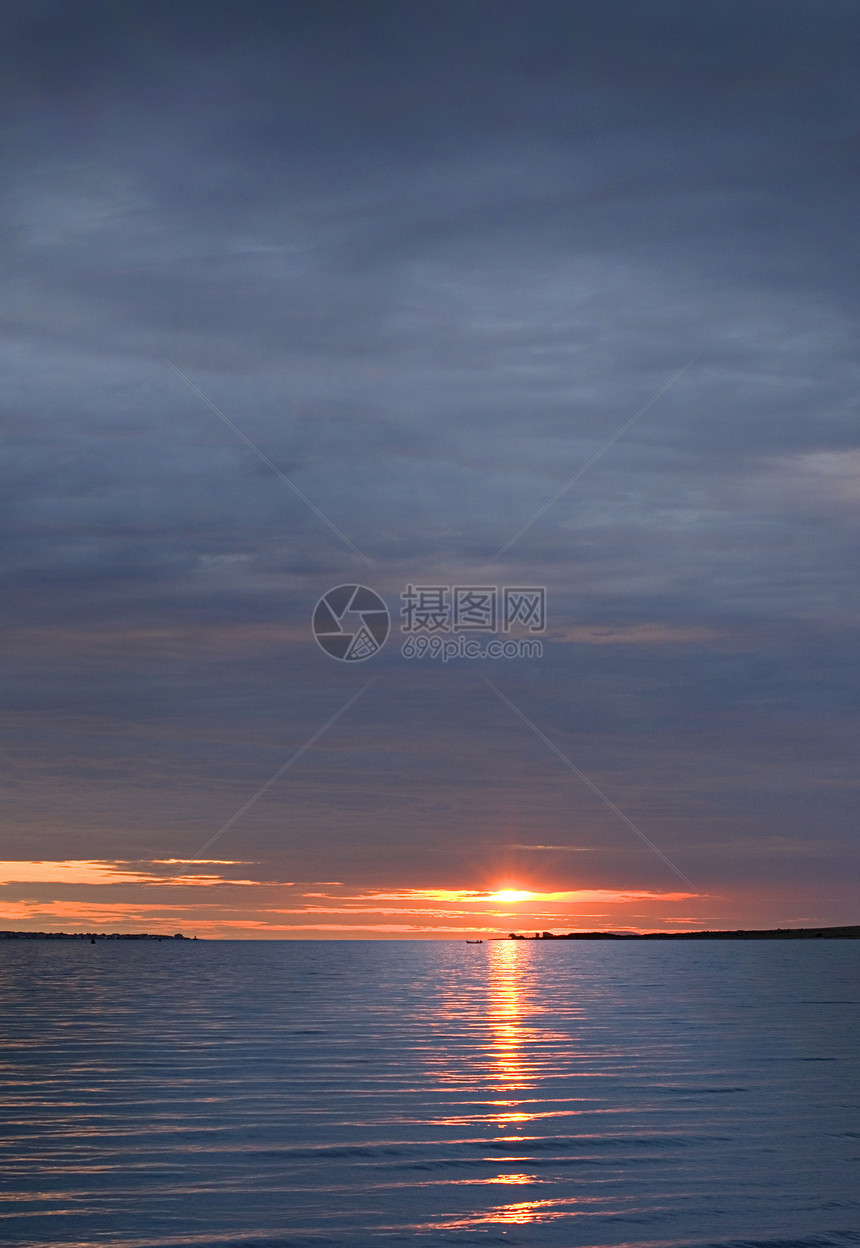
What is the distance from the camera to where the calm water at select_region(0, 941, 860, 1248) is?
2742 cm

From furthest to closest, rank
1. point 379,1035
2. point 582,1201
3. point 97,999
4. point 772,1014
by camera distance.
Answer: point 97,999
point 772,1014
point 379,1035
point 582,1201

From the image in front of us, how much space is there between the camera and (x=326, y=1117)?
134 feet

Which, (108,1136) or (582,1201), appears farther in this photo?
(108,1136)

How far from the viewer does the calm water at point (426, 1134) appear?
2742cm

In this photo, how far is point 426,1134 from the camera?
124ft

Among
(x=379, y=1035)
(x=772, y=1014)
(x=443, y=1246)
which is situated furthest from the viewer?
(x=772, y=1014)

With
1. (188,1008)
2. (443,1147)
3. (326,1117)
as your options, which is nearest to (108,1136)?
(326,1117)

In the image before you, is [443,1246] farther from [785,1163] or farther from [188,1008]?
[188,1008]

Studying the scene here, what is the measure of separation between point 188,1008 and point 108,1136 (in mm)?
64915

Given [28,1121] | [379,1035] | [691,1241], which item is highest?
[379,1035]

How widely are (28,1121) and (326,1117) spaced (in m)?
9.73

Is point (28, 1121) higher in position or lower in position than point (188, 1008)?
lower

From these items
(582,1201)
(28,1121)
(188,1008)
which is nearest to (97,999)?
(188,1008)

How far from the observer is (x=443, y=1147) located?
3550cm
